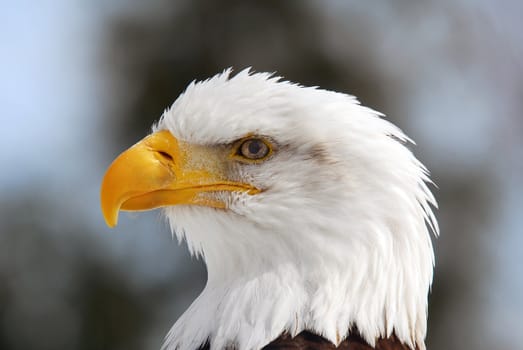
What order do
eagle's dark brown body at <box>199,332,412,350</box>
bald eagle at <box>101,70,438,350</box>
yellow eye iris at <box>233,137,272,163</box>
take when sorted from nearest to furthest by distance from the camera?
eagle's dark brown body at <box>199,332,412,350</box>, bald eagle at <box>101,70,438,350</box>, yellow eye iris at <box>233,137,272,163</box>

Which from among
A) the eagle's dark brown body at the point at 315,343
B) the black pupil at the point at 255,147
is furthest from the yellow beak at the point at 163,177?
the eagle's dark brown body at the point at 315,343

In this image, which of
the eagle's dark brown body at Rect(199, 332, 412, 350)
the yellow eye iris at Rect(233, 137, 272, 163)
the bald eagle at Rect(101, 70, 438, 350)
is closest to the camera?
the eagle's dark brown body at Rect(199, 332, 412, 350)

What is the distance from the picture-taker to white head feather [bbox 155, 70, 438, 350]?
3.27 meters

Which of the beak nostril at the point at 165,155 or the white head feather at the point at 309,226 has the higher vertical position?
the beak nostril at the point at 165,155

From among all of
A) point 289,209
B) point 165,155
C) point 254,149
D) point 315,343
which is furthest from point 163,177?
point 315,343

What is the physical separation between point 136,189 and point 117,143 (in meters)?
12.4

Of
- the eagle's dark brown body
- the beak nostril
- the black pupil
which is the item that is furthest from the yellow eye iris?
the eagle's dark brown body

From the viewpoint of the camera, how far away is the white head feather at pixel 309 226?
3271mm

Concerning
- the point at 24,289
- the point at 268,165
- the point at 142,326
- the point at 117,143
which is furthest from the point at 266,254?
the point at 117,143

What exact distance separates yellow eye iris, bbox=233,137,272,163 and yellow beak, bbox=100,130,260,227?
8 centimetres

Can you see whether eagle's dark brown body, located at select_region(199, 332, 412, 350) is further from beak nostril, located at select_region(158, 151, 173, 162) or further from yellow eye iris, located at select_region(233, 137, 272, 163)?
beak nostril, located at select_region(158, 151, 173, 162)

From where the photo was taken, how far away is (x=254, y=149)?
343 centimetres

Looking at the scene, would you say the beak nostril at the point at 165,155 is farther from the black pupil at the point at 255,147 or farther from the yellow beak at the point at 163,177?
the black pupil at the point at 255,147

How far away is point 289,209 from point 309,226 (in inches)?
3.9
